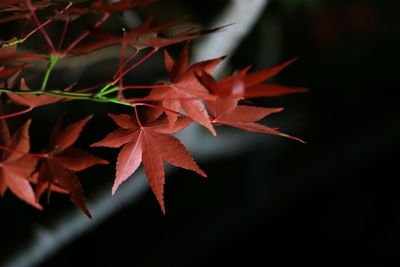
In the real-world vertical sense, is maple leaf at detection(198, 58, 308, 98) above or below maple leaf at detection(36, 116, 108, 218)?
above

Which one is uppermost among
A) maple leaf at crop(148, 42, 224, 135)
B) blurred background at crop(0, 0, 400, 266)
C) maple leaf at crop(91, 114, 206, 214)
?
maple leaf at crop(148, 42, 224, 135)

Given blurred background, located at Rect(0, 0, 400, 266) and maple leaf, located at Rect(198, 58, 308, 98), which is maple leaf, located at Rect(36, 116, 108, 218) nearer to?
maple leaf, located at Rect(198, 58, 308, 98)

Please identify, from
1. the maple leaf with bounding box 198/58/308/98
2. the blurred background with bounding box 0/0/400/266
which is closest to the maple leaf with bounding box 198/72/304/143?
the maple leaf with bounding box 198/58/308/98

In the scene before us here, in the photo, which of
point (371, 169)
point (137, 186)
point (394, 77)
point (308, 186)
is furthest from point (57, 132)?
point (394, 77)

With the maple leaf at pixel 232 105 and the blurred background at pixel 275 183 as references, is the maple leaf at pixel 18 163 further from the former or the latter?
the blurred background at pixel 275 183

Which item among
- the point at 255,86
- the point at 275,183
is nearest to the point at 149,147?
the point at 255,86

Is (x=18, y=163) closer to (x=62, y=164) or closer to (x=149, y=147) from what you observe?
(x=62, y=164)

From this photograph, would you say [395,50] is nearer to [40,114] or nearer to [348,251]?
[348,251]

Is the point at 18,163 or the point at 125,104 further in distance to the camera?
the point at 18,163
